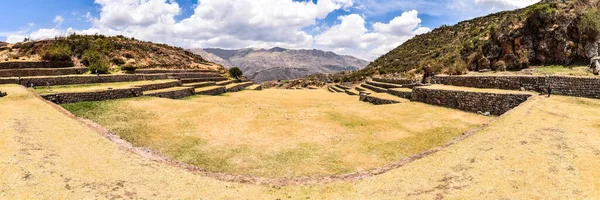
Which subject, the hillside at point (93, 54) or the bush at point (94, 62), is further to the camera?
the hillside at point (93, 54)

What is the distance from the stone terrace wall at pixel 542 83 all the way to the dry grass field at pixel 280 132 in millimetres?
4768

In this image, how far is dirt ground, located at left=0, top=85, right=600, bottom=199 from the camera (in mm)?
7426

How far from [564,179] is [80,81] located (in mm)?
34569

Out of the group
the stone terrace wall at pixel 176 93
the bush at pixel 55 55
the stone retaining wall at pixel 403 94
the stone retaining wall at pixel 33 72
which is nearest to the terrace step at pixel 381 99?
the stone retaining wall at pixel 403 94

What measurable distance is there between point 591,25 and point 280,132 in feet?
88.3

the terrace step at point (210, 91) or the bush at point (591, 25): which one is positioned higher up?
the bush at point (591, 25)

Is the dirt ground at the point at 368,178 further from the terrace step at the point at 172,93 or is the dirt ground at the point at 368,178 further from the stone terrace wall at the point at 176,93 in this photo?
the stone terrace wall at the point at 176,93

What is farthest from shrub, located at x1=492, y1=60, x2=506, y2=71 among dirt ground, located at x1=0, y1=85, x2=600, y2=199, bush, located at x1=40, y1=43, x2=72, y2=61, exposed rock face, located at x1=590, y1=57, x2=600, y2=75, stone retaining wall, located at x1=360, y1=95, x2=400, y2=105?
bush, located at x1=40, y1=43, x2=72, y2=61

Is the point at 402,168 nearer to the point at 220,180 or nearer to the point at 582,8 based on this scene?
the point at 220,180

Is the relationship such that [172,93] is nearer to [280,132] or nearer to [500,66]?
[280,132]

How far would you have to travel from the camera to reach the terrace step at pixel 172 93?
27.7 meters

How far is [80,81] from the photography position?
2844 cm

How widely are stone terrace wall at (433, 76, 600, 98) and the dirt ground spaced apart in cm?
722

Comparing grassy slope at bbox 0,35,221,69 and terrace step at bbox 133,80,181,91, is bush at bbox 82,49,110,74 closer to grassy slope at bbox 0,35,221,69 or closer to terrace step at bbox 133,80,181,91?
grassy slope at bbox 0,35,221,69
